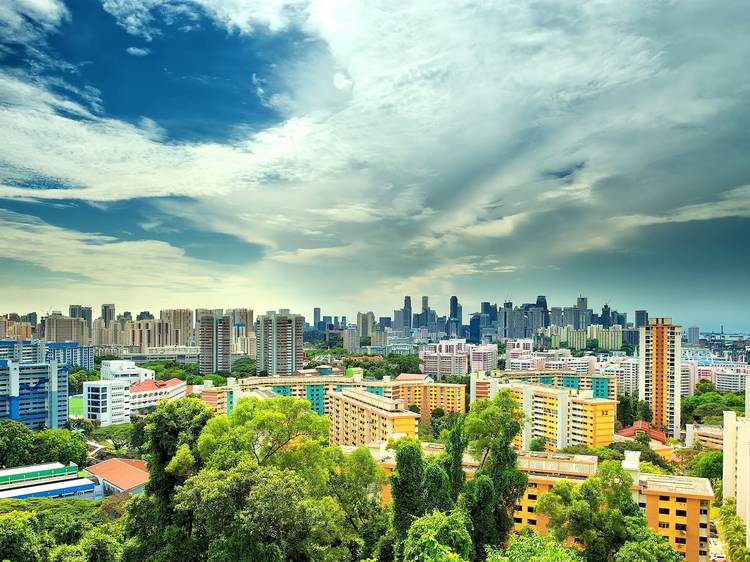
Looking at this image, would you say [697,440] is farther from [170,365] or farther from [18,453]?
[170,365]

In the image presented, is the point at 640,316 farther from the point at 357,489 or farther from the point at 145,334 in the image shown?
the point at 357,489

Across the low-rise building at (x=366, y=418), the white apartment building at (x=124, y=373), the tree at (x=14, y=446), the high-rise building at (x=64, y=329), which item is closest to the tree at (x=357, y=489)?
the low-rise building at (x=366, y=418)

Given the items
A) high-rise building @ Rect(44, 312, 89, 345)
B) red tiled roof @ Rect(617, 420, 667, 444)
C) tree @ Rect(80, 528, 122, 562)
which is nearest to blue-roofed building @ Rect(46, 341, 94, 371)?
high-rise building @ Rect(44, 312, 89, 345)

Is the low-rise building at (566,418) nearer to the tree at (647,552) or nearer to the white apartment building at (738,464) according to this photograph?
the white apartment building at (738,464)

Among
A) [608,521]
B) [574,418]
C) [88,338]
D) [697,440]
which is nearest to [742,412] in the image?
[697,440]

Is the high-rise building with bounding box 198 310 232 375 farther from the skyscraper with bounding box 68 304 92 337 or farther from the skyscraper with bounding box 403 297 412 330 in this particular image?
the skyscraper with bounding box 403 297 412 330
